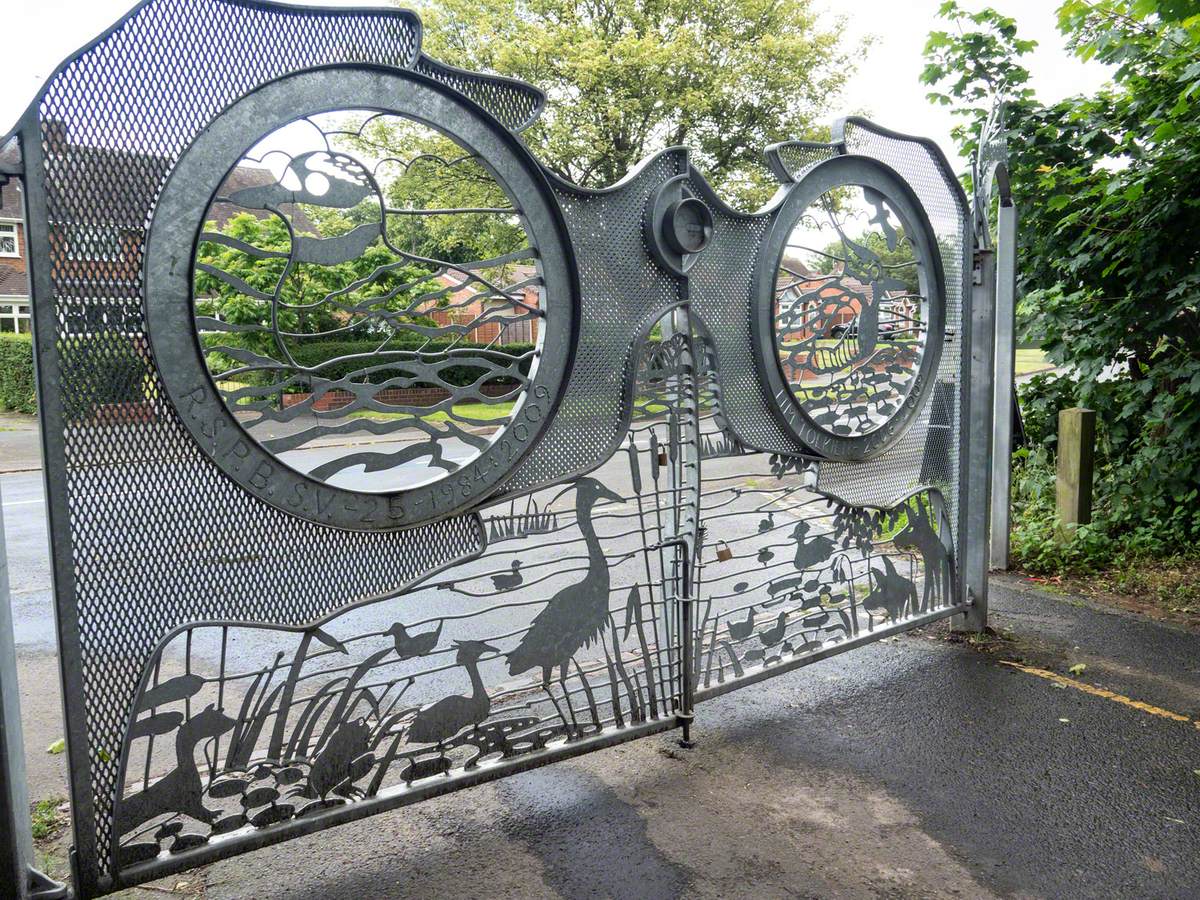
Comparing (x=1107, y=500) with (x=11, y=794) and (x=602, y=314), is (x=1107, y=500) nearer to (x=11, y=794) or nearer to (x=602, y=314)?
(x=602, y=314)

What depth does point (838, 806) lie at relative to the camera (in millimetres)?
3098

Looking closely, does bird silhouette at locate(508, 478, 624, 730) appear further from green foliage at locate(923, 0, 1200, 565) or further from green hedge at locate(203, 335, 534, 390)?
green foliage at locate(923, 0, 1200, 565)

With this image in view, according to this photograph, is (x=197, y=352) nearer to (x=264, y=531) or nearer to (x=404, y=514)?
(x=264, y=531)

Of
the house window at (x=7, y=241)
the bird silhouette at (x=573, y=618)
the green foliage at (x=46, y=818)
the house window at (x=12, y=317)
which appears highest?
the house window at (x=12, y=317)

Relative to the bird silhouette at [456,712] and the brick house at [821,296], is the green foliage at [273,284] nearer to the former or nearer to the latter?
the bird silhouette at [456,712]

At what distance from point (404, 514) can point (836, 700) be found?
224cm

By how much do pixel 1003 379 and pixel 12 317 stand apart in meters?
23.2

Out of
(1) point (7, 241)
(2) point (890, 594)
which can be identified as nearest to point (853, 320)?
(2) point (890, 594)

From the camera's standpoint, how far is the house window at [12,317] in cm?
2115

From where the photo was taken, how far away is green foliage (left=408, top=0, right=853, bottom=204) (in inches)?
778

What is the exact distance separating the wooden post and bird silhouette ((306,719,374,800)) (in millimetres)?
5601

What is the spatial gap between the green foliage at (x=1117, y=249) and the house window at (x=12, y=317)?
826 inches

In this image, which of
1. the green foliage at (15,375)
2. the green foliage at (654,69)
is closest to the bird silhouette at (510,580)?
the green foliage at (654,69)

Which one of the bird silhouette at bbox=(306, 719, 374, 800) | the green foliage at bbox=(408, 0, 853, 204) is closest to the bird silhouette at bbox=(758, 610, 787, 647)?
the bird silhouette at bbox=(306, 719, 374, 800)
